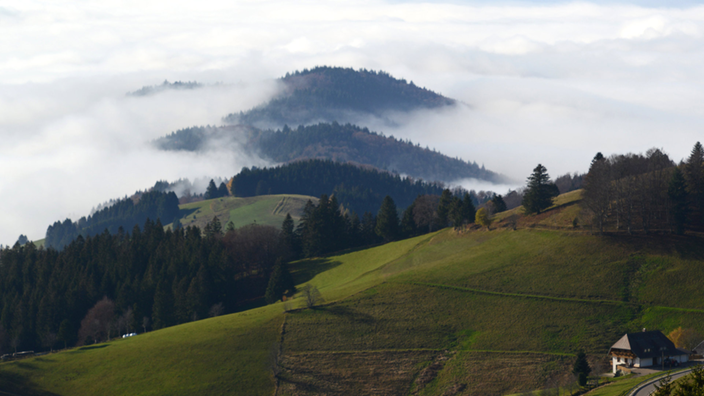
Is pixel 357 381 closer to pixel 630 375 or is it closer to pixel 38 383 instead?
pixel 630 375

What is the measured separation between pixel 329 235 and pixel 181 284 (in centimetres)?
4009

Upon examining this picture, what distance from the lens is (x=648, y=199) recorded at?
11656 centimetres

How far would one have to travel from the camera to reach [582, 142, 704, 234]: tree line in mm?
114312

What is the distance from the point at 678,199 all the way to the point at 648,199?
4.86m

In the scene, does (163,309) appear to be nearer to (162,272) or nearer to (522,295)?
(162,272)

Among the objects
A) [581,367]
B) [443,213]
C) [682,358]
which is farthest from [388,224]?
[682,358]

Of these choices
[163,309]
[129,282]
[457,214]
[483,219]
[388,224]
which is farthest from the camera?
[388,224]

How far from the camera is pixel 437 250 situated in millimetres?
128375

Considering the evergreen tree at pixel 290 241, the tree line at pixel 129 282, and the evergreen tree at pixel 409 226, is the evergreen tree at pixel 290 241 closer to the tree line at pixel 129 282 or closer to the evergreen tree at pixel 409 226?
the tree line at pixel 129 282

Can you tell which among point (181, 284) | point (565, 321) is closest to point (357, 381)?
point (565, 321)

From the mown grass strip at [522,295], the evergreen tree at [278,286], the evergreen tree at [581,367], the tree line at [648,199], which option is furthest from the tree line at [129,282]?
the evergreen tree at [581,367]

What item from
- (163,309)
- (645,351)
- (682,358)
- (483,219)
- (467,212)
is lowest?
(682,358)

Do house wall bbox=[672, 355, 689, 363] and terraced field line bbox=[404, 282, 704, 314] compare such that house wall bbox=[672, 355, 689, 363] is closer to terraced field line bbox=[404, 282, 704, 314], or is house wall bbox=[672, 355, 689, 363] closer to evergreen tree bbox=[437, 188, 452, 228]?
terraced field line bbox=[404, 282, 704, 314]

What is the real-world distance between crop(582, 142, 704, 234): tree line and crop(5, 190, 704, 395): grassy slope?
4.62 metres
